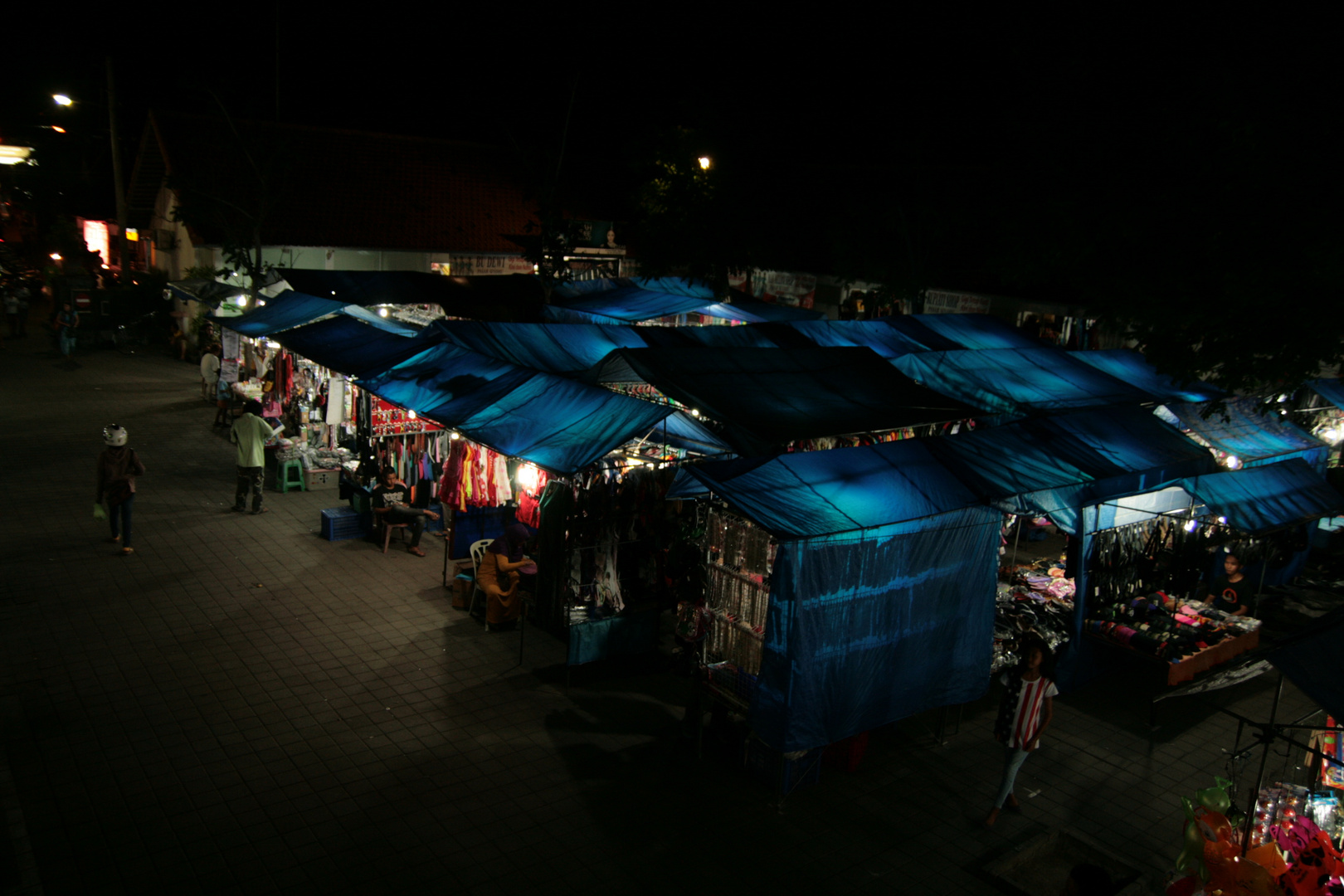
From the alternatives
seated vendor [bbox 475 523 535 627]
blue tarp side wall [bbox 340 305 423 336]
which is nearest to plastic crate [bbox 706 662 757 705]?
seated vendor [bbox 475 523 535 627]

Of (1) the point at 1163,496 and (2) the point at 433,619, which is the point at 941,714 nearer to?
(1) the point at 1163,496

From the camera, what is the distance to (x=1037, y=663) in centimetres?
711

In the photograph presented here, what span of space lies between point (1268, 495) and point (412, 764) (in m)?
9.75

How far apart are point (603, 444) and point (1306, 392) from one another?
40.2 feet

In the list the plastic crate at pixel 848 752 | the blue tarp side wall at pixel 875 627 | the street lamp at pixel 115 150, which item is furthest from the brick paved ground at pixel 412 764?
the street lamp at pixel 115 150

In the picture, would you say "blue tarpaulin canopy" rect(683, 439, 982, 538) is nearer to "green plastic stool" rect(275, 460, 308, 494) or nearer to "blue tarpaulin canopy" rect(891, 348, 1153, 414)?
"blue tarpaulin canopy" rect(891, 348, 1153, 414)

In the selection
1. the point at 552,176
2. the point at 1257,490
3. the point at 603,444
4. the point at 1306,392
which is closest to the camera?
the point at 603,444

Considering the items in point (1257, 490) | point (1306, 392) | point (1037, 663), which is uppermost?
point (1306, 392)

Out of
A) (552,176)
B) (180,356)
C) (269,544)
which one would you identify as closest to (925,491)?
(269,544)

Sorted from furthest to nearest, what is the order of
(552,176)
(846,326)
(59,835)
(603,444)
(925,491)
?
(552,176)
(846,326)
(603,444)
(925,491)
(59,835)

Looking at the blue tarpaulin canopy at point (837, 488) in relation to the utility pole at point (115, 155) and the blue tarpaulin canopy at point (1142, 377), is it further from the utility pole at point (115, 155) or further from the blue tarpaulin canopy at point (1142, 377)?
the utility pole at point (115, 155)

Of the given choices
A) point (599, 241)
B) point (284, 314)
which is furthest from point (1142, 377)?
point (599, 241)

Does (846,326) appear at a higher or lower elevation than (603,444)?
higher

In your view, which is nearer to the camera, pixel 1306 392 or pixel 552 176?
pixel 1306 392
